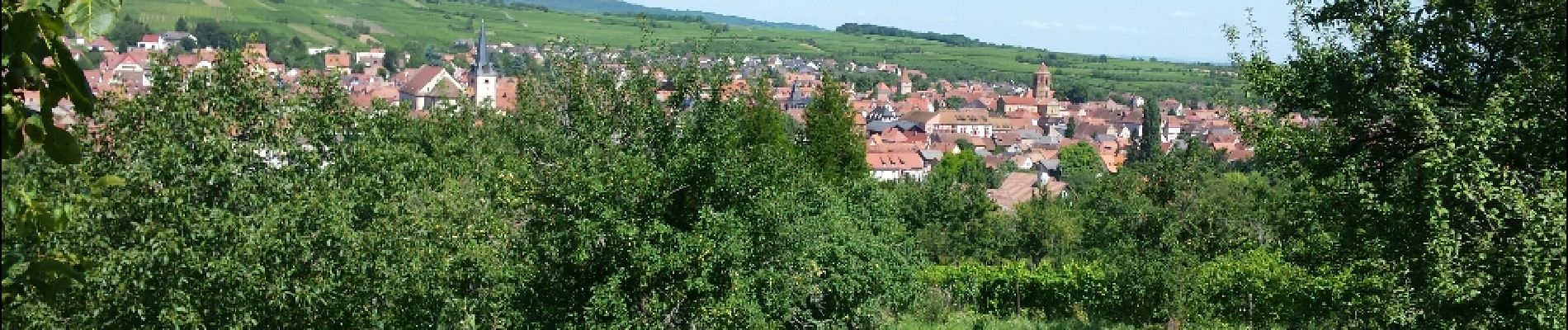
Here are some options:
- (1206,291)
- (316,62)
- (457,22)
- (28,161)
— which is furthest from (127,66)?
(1206,291)

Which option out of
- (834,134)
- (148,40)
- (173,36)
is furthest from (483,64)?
(834,134)

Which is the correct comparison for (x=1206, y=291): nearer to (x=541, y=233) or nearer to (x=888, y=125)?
(x=541, y=233)

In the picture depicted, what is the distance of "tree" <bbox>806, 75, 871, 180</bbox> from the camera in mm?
24719

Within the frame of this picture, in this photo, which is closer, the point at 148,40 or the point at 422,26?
the point at 148,40

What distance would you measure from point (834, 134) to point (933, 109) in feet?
411

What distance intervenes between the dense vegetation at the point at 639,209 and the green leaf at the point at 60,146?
0.35 meters

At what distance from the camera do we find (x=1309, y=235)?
9.98m

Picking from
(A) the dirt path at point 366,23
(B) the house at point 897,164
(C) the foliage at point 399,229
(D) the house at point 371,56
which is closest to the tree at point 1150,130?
(B) the house at point 897,164

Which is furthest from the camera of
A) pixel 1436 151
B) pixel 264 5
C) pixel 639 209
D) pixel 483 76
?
pixel 264 5

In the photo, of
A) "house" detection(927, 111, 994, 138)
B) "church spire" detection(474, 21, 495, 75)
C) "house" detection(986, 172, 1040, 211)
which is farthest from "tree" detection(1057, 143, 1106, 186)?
"church spire" detection(474, 21, 495, 75)

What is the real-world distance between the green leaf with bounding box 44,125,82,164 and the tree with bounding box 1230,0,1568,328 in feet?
23.5

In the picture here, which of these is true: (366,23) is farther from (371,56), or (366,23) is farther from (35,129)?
(35,129)

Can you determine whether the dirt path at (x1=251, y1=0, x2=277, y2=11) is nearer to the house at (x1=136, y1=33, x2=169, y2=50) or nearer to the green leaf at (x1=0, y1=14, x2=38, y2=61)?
the house at (x1=136, y1=33, x2=169, y2=50)

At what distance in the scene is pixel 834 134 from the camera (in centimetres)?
2502
